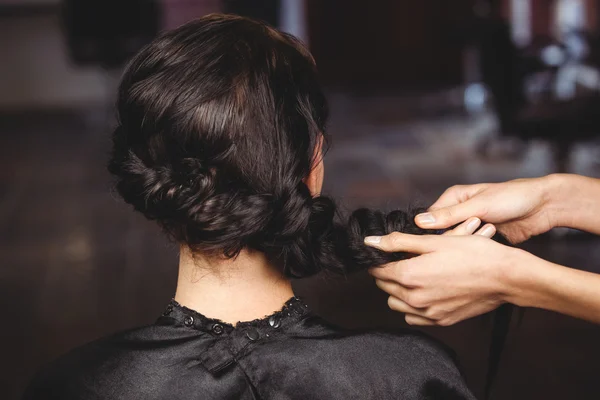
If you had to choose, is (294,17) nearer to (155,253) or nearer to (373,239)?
(155,253)

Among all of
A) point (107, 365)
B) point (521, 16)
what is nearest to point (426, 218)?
point (107, 365)

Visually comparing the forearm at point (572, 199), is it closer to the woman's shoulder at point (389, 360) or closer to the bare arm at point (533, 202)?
the bare arm at point (533, 202)

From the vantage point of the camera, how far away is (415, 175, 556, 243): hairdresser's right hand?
1321 millimetres

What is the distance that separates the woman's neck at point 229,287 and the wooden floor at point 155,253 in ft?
0.91

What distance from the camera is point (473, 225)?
121cm

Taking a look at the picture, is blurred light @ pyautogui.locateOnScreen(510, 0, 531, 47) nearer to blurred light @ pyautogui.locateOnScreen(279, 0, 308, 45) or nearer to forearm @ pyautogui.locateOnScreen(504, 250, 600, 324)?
blurred light @ pyautogui.locateOnScreen(279, 0, 308, 45)

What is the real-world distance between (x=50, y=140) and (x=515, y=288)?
5.96m

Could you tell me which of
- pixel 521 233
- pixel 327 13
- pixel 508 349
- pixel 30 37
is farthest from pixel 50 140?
pixel 521 233

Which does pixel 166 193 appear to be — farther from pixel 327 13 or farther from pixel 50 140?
pixel 327 13

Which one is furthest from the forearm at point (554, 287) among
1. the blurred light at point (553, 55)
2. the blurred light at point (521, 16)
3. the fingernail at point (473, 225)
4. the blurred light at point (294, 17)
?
the blurred light at point (521, 16)

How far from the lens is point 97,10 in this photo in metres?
6.66

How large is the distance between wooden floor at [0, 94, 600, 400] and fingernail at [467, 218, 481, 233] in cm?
14

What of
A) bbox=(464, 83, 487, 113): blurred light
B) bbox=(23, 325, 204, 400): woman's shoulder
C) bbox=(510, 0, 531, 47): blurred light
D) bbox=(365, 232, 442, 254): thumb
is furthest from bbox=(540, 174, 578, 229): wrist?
bbox=(510, 0, 531, 47): blurred light

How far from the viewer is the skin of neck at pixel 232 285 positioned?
1.10 m
